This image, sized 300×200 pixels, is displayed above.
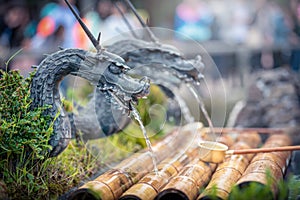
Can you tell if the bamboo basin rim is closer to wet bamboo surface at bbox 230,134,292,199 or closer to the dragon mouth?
wet bamboo surface at bbox 230,134,292,199

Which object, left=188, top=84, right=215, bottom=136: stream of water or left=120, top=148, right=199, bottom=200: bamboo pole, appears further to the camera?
left=188, top=84, right=215, bottom=136: stream of water

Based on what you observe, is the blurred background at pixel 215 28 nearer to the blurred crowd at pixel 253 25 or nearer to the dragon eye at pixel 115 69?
the blurred crowd at pixel 253 25

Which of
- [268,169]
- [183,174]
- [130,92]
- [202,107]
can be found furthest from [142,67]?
[268,169]

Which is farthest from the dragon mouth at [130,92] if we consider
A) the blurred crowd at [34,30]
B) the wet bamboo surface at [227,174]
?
the blurred crowd at [34,30]

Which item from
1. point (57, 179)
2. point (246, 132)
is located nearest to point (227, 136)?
point (246, 132)

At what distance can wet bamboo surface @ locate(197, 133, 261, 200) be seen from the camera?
2.79 meters

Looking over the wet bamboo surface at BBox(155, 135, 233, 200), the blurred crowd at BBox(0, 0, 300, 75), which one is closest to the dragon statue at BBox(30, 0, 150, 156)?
the wet bamboo surface at BBox(155, 135, 233, 200)

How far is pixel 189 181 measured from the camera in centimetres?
306

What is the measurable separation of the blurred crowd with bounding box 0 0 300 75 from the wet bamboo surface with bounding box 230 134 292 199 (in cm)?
354

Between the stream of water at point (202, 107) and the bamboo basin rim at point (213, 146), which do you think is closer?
the bamboo basin rim at point (213, 146)

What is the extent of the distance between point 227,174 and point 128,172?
25.9 inches

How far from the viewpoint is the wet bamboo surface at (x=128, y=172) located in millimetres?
2918

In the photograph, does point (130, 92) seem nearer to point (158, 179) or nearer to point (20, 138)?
point (158, 179)

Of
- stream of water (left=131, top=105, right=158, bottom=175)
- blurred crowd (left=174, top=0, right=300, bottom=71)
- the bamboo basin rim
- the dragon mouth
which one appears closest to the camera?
the dragon mouth
